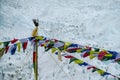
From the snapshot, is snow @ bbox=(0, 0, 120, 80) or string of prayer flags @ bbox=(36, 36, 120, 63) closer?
string of prayer flags @ bbox=(36, 36, 120, 63)

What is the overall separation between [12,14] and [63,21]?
3.39 m

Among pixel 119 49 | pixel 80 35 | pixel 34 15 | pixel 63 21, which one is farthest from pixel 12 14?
pixel 119 49

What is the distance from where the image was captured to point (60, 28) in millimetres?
20469

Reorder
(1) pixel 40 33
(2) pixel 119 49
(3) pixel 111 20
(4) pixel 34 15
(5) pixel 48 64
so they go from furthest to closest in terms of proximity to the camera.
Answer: (4) pixel 34 15, (3) pixel 111 20, (1) pixel 40 33, (2) pixel 119 49, (5) pixel 48 64

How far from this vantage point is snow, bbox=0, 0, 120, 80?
1512 cm

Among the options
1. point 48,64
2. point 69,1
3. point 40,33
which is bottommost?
point 48,64

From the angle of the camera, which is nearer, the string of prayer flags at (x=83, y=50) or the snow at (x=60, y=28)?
the string of prayer flags at (x=83, y=50)

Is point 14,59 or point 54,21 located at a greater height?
point 54,21

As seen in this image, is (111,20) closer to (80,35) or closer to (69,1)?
(80,35)

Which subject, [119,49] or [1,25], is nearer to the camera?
[119,49]

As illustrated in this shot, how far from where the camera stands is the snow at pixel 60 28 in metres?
15.1

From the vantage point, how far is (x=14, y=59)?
1656 cm

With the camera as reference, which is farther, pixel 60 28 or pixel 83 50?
pixel 60 28

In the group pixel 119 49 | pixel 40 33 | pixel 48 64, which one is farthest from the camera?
pixel 40 33
